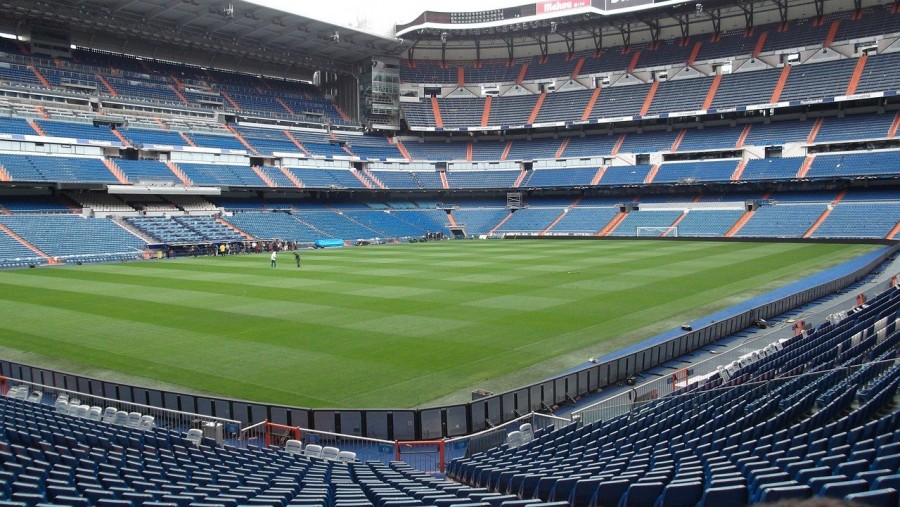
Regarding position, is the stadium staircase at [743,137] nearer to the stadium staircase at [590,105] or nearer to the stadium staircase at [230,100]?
the stadium staircase at [590,105]

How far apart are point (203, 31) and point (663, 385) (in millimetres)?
64578

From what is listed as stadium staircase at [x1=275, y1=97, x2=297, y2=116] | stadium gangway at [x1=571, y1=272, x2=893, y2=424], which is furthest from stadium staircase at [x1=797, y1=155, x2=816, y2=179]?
stadium staircase at [x1=275, y1=97, x2=297, y2=116]

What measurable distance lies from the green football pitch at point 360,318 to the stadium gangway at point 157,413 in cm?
179

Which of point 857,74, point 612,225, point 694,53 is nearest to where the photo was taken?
point 857,74

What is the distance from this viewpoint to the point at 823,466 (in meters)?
6.27

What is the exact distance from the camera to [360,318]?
25.9 m

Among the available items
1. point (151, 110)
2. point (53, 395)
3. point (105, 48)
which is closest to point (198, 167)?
point (151, 110)

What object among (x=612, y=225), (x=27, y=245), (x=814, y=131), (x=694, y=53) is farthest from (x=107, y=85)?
(x=814, y=131)

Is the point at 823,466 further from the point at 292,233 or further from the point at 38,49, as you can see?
the point at 38,49

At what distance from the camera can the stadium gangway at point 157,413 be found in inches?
543

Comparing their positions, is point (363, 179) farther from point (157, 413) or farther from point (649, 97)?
point (157, 413)

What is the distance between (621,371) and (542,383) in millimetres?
3460

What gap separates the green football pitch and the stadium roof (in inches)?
1083

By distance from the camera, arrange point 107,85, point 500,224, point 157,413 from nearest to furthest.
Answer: point 157,413 → point 107,85 → point 500,224
